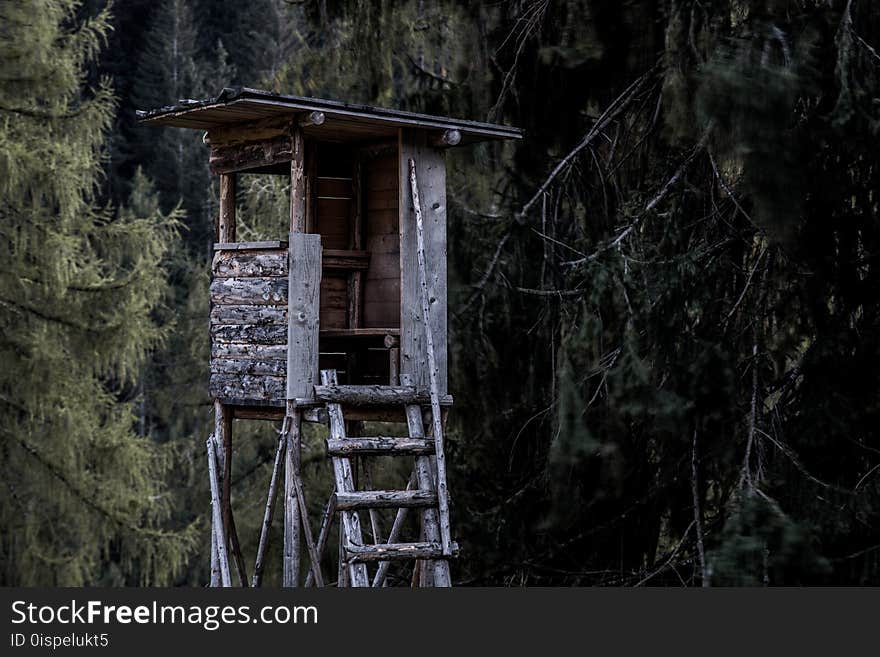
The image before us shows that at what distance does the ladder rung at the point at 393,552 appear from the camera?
319 inches

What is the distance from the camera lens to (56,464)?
16781 millimetres

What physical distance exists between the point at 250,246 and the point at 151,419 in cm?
2133

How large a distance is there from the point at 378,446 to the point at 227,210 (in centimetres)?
227

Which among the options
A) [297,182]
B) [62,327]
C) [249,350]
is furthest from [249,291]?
[62,327]

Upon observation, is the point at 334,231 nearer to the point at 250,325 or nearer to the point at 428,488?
the point at 250,325

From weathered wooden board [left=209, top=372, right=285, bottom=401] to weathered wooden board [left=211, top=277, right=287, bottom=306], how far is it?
51 centimetres

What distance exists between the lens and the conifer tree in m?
16.1

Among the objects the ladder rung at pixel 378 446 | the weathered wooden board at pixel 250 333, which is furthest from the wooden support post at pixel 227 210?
the ladder rung at pixel 378 446

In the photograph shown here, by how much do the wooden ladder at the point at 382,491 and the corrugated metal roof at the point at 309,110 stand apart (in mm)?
1688

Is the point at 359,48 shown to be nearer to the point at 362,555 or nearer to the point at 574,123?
the point at 574,123

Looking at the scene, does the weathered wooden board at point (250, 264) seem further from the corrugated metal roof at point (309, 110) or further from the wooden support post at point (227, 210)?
the corrugated metal roof at point (309, 110)

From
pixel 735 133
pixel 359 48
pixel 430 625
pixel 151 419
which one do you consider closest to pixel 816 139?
pixel 735 133

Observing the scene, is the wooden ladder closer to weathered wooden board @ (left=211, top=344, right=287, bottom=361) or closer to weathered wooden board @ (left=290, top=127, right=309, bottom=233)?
weathered wooden board @ (left=211, top=344, right=287, bottom=361)

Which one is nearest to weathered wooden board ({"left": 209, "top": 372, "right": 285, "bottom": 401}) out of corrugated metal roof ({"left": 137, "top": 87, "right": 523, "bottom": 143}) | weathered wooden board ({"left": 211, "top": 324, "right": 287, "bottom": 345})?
weathered wooden board ({"left": 211, "top": 324, "right": 287, "bottom": 345})
